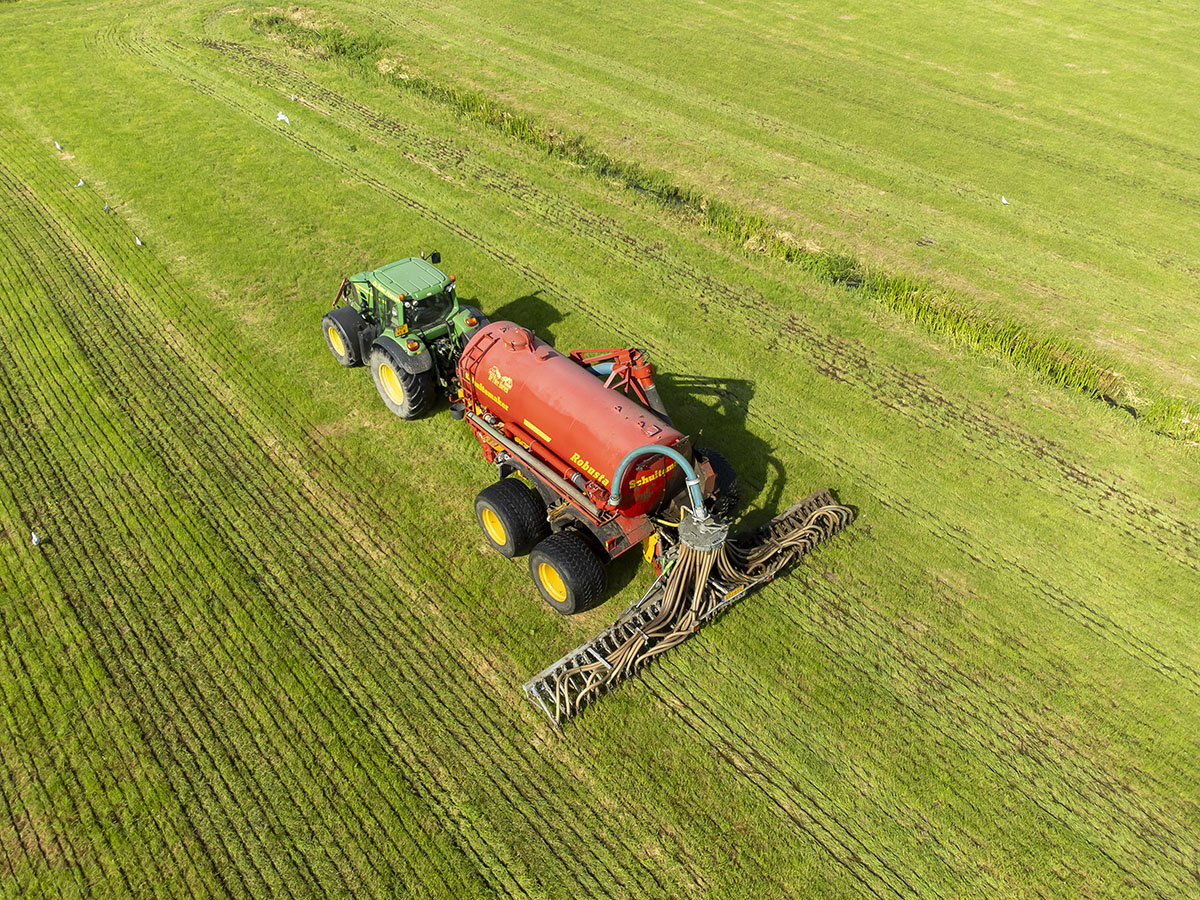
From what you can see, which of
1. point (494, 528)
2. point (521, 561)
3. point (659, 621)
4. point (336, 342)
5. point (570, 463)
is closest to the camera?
point (659, 621)

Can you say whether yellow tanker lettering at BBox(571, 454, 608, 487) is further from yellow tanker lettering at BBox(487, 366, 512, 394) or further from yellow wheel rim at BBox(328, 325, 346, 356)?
yellow wheel rim at BBox(328, 325, 346, 356)

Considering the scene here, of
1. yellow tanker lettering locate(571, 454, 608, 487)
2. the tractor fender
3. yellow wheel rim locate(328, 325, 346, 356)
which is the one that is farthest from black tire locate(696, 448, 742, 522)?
yellow wheel rim locate(328, 325, 346, 356)

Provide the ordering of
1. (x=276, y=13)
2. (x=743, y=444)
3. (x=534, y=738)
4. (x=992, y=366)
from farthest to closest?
(x=276, y=13)
(x=992, y=366)
(x=743, y=444)
(x=534, y=738)

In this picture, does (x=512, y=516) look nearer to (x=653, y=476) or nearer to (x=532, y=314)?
(x=653, y=476)

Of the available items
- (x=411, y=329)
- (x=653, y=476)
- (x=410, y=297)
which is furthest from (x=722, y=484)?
(x=410, y=297)

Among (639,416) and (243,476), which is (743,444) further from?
(243,476)

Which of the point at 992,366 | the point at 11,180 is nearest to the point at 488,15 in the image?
the point at 11,180

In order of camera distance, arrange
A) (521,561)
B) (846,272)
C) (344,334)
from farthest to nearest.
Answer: (846,272), (344,334), (521,561)
